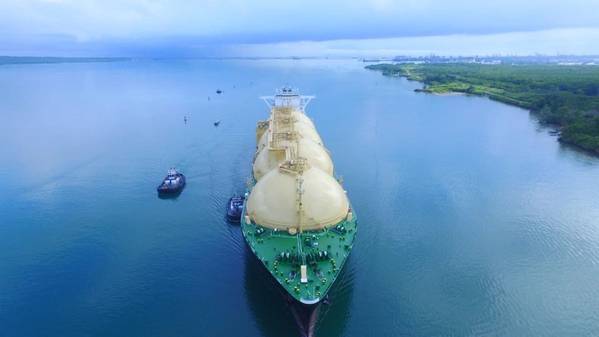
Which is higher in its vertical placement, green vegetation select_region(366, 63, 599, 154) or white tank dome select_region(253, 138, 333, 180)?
white tank dome select_region(253, 138, 333, 180)

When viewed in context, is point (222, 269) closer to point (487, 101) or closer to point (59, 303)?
point (59, 303)

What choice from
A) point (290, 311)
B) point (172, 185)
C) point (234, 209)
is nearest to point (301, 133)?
point (234, 209)

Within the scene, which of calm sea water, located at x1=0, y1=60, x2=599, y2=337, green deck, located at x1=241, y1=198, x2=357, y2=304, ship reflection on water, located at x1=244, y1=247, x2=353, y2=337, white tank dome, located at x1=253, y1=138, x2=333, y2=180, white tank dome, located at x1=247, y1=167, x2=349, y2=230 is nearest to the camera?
green deck, located at x1=241, y1=198, x2=357, y2=304

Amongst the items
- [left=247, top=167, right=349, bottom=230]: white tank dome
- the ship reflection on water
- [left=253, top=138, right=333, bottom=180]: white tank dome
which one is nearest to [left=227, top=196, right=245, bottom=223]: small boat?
[left=253, top=138, right=333, bottom=180]: white tank dome

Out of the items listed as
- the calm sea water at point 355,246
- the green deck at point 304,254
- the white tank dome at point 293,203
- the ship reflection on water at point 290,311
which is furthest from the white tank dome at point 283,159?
the ship reflection on water at point 290,311

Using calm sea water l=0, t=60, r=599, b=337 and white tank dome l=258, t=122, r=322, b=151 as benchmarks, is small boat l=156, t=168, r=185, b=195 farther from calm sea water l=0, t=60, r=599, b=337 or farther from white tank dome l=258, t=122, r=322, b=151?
white tank dome l=258, t=122, r=322, b=151

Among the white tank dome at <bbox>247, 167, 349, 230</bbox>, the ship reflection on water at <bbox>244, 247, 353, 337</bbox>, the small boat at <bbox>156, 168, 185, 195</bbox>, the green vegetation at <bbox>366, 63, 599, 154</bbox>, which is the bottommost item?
the ship reflection on water at <bbox>244, 247, 353, 337</bbox>

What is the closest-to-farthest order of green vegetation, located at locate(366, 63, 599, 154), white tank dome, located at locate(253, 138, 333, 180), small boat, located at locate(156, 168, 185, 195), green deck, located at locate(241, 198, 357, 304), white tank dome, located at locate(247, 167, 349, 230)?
green deck, located at locate(241, 198, 357, 304)
white tank dome, located at locate(247, 167, 349, 230)
white tank dome, located at locate(253, 138, 333, 180)
small boat, located at locate(156, 168, 185, 195)
green vegetation, located at locate(366, 63, 599, 154)

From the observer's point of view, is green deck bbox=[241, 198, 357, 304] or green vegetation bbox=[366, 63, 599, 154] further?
green vegetation bbox=[366, 63, 599, 154]

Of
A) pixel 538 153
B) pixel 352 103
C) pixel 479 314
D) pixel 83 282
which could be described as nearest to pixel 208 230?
pixel 83 282
